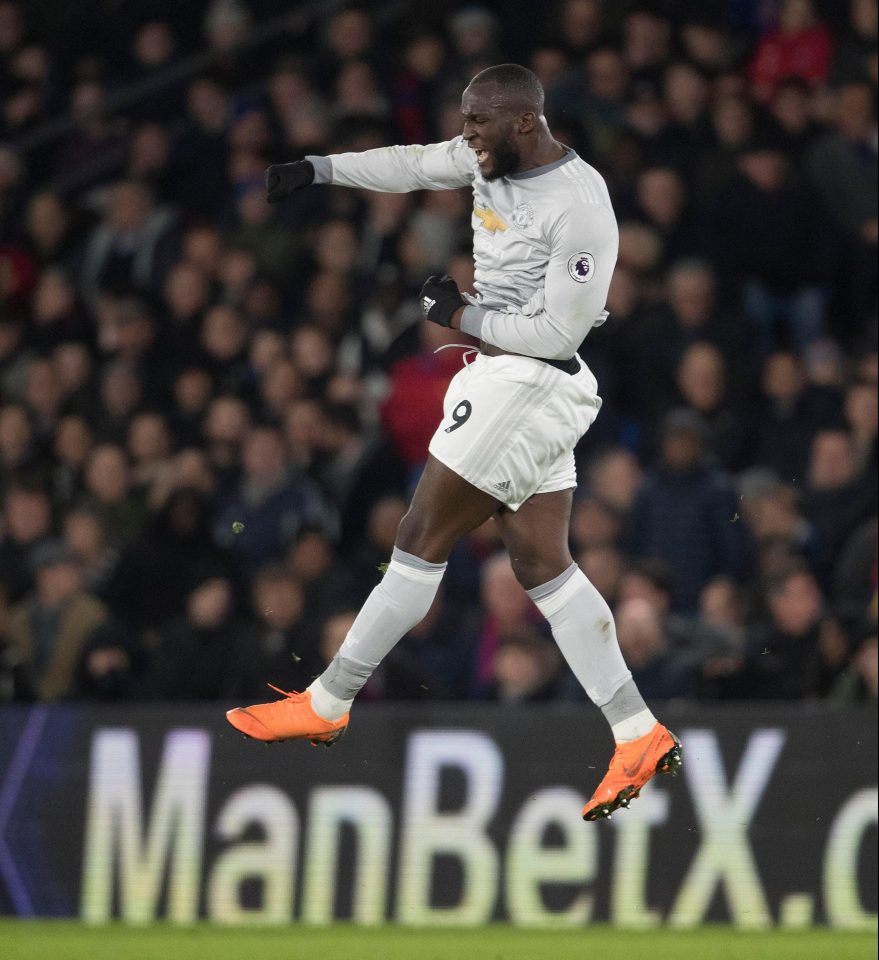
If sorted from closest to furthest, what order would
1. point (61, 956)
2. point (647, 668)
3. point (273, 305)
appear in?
point (61, 956)
point (647, 668)
point (273, 305)

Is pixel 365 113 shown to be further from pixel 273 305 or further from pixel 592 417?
pixel 592 417

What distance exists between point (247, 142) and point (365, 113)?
1014mm

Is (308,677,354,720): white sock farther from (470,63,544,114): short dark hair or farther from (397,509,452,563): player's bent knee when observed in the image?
(470,63,544,114): short dark hair

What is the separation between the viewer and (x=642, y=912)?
10.6 meters

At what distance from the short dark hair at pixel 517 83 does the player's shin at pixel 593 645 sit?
1.52 m

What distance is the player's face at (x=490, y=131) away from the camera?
22.0ft

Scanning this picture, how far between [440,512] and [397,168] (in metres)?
1.20

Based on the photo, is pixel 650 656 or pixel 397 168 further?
pixel 650 656

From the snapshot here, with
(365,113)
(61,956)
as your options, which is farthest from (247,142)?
(61,956)

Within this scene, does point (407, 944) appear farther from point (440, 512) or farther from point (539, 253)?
point (539, 253)

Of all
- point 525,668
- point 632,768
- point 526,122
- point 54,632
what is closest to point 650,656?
point 525,668

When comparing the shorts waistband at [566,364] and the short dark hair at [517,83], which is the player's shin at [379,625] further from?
the short dark hair at [517,83]

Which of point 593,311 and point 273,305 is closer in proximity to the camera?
point 593,311

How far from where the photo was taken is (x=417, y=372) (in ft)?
38.1
